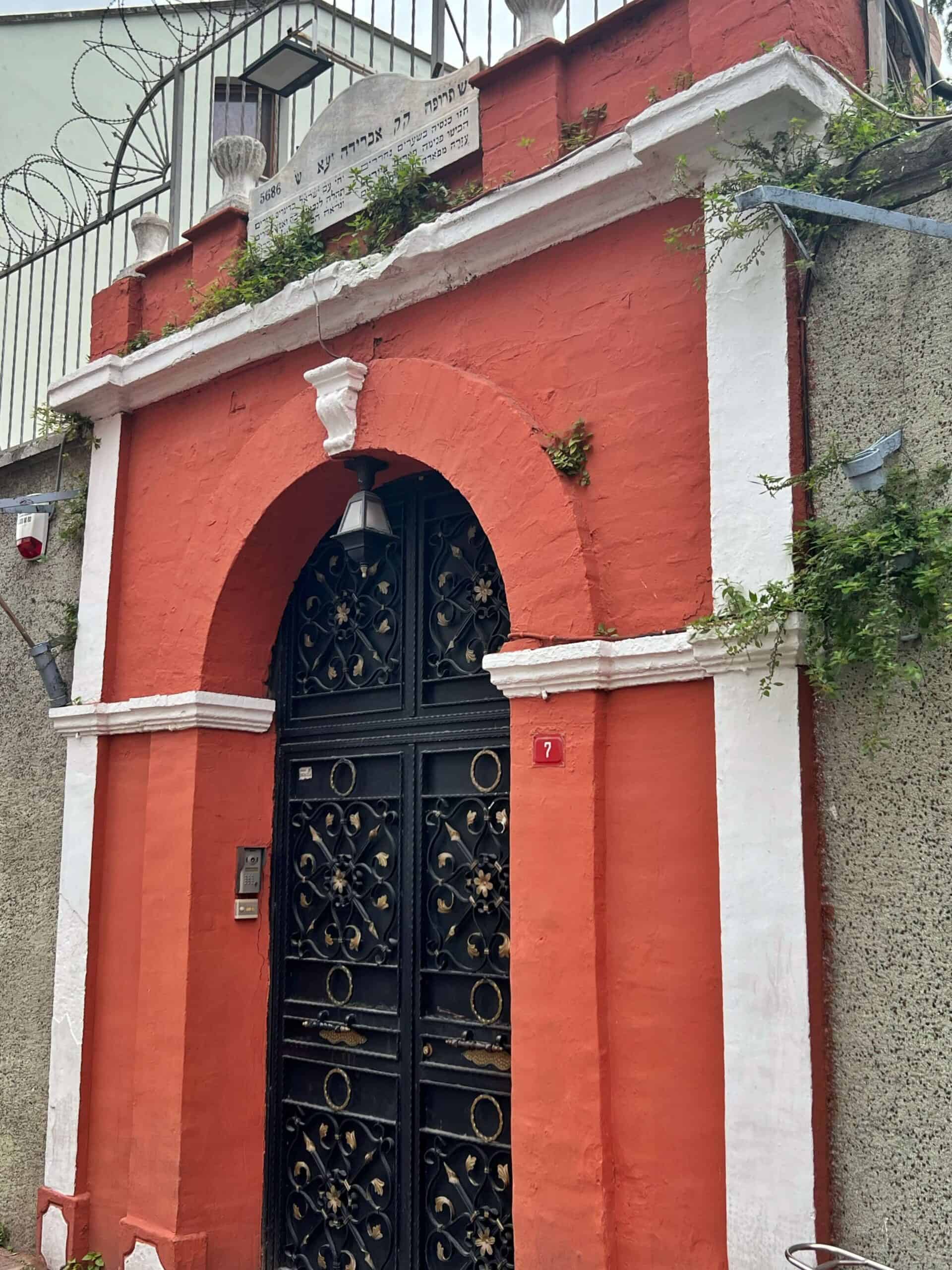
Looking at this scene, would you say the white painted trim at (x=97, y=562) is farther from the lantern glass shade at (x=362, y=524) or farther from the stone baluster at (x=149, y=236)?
the lantern glass shade at (x=362, y=524)

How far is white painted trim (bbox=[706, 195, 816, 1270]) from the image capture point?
3.19m

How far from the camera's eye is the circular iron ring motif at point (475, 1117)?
440cm

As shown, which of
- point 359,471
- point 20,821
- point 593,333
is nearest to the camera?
point 593,333

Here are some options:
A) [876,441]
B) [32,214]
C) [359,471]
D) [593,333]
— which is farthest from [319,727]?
[32,214]

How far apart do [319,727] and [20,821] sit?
188cm

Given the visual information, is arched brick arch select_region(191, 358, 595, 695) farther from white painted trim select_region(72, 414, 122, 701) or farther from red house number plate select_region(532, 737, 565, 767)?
white painted trim select_region(72, 414, 122, 701)

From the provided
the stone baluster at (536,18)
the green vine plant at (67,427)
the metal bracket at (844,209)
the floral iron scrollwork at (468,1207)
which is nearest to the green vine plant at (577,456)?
the metal bracket at (844,209)

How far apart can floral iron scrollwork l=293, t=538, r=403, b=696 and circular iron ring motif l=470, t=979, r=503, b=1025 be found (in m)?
1.32

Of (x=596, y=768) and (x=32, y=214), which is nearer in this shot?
(x=596, y=768)

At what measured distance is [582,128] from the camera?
14.0 feet

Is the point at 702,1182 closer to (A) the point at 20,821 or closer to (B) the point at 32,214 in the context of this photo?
(A) the point at 20,821

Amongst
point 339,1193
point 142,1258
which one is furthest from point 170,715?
point 142,1258

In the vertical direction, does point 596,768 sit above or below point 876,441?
below

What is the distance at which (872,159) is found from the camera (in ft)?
11.3
